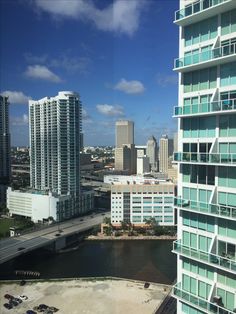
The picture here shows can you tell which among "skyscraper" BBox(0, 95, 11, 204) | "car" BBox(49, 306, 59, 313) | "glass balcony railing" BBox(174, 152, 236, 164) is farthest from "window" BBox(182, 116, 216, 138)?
"skyscraper" BBox(0, 95, 11, 204)

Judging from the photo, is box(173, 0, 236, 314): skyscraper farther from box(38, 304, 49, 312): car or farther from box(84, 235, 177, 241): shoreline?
box(84, 235, 177, 241): shoreline

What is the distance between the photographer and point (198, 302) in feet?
7.39

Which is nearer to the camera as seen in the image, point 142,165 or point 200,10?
point 200,10

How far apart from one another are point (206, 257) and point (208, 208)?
295 millimetres

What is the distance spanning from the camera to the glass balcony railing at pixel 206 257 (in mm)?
2057

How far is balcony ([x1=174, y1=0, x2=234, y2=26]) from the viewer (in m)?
2.00

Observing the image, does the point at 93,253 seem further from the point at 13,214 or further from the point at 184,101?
the point at 184,101

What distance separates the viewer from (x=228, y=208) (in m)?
2.05

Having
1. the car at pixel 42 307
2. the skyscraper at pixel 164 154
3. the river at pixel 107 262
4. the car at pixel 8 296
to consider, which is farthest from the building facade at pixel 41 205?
the skyscraper at pixel 164 154

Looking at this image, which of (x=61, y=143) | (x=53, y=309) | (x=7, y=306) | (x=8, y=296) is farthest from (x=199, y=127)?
(x=61, y=143)

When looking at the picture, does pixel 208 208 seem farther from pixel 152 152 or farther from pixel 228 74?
pixel 152 152

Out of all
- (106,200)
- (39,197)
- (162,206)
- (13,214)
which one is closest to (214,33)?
(162,206)

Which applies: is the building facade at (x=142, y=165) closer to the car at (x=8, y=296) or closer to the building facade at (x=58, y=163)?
the building facade at (x=58, y=163)

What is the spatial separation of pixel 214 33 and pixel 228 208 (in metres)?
0.98
